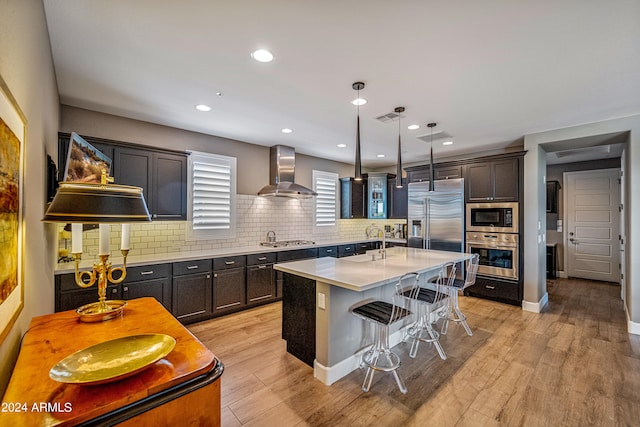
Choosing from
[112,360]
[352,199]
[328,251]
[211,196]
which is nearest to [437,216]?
[352,199]

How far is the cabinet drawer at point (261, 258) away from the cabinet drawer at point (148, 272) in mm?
1083

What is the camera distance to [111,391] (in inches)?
35.4

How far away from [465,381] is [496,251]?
9.26ft

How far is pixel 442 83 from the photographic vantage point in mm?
2668

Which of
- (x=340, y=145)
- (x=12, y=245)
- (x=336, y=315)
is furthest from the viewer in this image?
(x=340, y=145)

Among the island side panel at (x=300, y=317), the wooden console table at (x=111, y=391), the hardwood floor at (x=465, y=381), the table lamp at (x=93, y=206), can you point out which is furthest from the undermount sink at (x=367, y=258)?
the table lamp at (x=93, y=206)

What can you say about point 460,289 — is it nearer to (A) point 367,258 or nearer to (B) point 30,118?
(A) point 367,258

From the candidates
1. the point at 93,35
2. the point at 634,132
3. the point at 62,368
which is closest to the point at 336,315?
the point at 62,368

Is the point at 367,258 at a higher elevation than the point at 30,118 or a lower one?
lower

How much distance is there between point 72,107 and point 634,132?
6.64 metres

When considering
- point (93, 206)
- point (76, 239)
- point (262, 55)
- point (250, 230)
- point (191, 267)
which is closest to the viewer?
point (93, 206)

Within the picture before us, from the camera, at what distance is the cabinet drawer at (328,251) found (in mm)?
5073

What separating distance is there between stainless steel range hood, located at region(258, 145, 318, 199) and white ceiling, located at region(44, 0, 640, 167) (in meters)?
1.15

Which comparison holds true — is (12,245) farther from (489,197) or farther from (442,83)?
(489,197)
